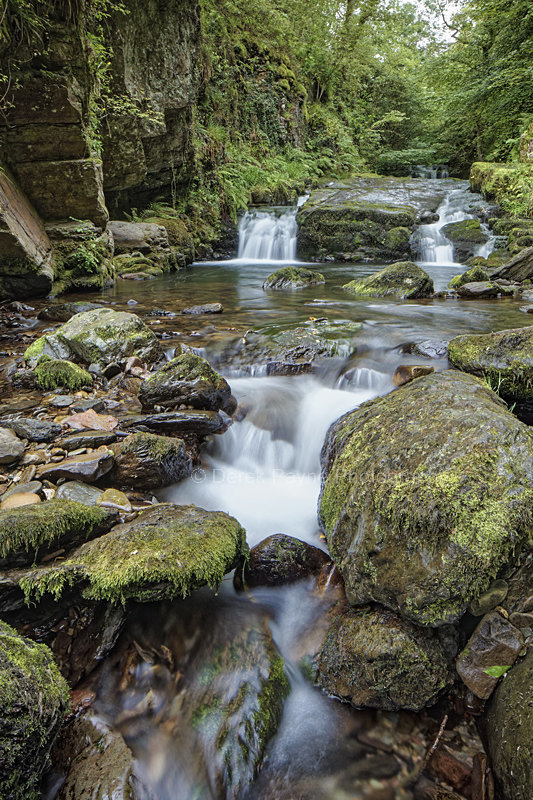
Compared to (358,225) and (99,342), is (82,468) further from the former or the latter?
(358,225)

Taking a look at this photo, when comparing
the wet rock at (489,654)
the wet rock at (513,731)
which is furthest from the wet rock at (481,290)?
the wet rock at (513,731)

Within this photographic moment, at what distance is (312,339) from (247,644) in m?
4.03

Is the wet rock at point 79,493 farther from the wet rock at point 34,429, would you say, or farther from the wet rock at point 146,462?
the wet rock at point 34,429

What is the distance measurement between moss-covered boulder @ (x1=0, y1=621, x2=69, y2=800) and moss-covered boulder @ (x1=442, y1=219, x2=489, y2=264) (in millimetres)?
13502

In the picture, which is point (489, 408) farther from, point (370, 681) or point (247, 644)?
point (247, 644)

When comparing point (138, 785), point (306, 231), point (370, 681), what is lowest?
point (138, 785)

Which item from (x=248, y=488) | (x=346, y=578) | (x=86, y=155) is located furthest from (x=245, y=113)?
(x=346, y=578)

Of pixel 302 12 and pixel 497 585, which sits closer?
pixel 497 585

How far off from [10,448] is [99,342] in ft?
7.23

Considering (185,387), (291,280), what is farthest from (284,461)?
(291,280)

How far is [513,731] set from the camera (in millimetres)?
1667

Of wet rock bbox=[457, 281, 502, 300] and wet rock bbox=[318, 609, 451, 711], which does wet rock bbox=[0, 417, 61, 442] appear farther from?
wet rock bbox=[457, 281, 502, 300]

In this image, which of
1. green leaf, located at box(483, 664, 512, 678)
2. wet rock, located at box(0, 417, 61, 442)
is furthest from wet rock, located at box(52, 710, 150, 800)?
wet rock, located at box(0, 417, 61, 442)

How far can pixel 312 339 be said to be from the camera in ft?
18.6
